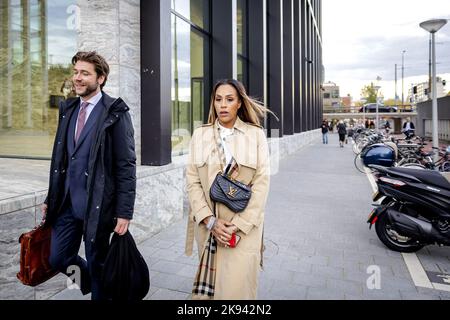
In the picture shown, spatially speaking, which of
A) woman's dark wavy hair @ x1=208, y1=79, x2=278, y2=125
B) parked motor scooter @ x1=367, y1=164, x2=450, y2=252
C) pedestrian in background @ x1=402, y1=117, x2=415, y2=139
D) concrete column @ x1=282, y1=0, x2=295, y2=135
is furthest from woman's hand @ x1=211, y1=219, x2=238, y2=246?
concrete column @ x1=282, y1=0, x2=295, y2=135

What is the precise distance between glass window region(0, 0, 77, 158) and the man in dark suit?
449 centimetres

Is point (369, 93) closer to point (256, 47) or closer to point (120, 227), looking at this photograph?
point (256, 47)

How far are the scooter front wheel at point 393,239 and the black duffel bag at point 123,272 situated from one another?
3199mm

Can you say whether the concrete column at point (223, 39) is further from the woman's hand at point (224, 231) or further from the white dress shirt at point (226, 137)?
the woman's hand at point (224, 231)

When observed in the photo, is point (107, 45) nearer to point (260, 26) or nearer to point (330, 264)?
point (330, 264)

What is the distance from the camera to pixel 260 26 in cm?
1307

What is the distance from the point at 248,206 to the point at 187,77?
6.87 m

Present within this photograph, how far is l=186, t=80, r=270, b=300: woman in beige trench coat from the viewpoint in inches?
93.7

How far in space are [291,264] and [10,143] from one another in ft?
21.8

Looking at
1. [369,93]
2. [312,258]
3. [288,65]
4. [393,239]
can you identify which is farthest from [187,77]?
[369,93]

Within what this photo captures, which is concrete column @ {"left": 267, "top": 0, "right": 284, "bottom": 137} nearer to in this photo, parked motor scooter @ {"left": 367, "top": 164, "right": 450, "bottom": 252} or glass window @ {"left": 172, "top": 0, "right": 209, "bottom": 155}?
glass window @ {"left": 172, "top": 0, "right": 209, "bottom": 155}

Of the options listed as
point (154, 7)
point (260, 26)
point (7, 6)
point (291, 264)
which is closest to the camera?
point (291, 264)

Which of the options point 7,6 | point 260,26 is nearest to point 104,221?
point 7,6

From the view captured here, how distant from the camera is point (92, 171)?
2383 millimetres
